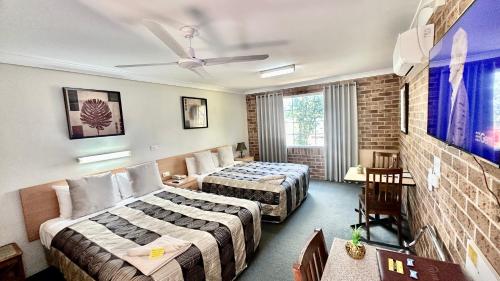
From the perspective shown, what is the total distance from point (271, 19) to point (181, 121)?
2.94 m

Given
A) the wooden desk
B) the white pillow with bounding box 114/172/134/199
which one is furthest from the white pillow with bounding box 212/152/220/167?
the wooden desk

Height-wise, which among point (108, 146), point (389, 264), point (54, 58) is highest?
point (54, 58)

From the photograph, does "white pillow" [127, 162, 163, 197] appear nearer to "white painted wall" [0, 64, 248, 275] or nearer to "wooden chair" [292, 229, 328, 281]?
"white painted wall" [0, 64, 248, 275]

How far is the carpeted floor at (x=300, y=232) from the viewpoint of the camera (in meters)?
2.26

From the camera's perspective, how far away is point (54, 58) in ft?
8.02

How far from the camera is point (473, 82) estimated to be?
0.82 m

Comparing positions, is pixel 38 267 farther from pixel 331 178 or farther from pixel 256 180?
pixel 331 178

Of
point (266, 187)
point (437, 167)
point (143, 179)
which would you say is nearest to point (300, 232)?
point (266, 187)

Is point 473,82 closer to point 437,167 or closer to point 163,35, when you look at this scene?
point 437,167

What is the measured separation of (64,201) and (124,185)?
0.65 m

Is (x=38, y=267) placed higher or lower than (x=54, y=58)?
lower

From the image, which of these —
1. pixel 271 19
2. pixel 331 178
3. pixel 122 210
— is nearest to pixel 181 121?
pixel 122 210

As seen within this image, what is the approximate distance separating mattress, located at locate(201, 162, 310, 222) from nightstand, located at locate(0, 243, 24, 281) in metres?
2.25

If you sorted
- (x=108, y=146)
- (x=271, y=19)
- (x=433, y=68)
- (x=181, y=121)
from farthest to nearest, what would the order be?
(x=181, y=121) → (x=108, y=146) → (x=271, y=19) → (x=433, y=68)
